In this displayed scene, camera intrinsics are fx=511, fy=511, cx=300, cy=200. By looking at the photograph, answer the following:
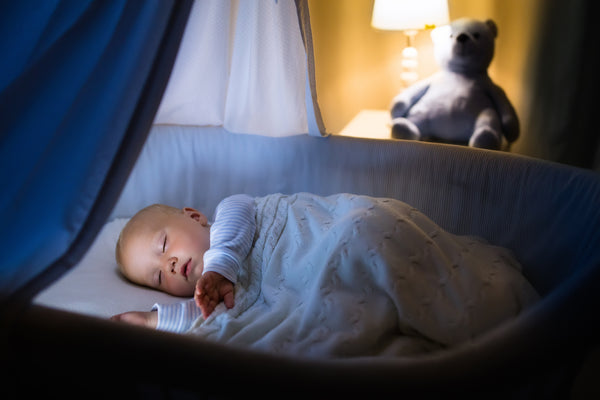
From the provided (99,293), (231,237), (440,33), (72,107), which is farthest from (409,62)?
(72,107)

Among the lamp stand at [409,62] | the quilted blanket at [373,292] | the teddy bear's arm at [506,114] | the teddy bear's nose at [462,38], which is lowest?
the quilted blanket at [373,292]

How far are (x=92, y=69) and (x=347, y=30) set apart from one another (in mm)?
1932

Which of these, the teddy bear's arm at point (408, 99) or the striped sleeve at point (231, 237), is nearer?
the striped sleeve at point (231, 237)

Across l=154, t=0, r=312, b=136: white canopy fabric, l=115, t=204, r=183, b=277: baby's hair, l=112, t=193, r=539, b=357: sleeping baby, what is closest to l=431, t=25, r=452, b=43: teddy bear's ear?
l=154, t=0, r=312, b=136: white canopy fabric

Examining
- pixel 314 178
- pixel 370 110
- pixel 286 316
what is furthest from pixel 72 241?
pixel 370 110

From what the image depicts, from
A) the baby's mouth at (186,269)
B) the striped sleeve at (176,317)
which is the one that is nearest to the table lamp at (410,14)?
the baby's mouth at (186,269)

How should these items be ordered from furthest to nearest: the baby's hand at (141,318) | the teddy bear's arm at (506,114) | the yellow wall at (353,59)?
the yellow wall at (353,59), the teddy bear's arm at (506,114), the baby's hand at (141,318)

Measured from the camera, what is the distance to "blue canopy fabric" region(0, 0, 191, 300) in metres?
0.80

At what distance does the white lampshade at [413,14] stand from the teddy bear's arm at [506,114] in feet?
1.23

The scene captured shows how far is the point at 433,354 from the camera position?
24.0 inches

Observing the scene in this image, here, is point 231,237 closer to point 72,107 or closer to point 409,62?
point 72,107

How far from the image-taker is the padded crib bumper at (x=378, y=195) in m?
0.57

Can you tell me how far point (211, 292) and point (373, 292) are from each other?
1.22 ft

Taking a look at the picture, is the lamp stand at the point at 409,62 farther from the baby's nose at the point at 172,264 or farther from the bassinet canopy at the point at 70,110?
the bassinet canopy at the point at 70,110
